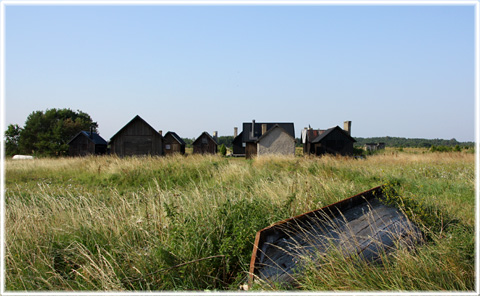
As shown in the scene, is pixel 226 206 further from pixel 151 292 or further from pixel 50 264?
pixel 50 264

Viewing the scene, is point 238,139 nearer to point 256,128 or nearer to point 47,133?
point 256,128

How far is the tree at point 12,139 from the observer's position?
59.7m

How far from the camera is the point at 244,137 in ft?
171

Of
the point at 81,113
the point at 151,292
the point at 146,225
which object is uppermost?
the point at 81,113

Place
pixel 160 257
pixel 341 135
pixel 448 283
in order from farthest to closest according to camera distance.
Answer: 1. pixel 341 135
2. pixel 160 257
3. pixel 448 283

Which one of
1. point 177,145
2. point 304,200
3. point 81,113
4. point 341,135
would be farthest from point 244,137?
point 304,200

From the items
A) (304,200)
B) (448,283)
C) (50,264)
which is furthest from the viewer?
(304,200)

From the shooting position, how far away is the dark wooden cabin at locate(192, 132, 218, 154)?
50.7 m

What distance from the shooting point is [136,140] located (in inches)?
1396

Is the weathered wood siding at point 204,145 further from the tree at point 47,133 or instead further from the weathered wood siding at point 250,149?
the tree at point 47,133

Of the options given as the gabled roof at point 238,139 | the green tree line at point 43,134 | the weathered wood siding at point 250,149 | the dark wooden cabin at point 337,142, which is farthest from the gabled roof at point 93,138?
the dark wooden cabin at point 337,142

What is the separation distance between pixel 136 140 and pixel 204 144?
53.8ft

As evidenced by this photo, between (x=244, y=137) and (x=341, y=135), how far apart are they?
17428 millimetres

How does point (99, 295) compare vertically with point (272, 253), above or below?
below
